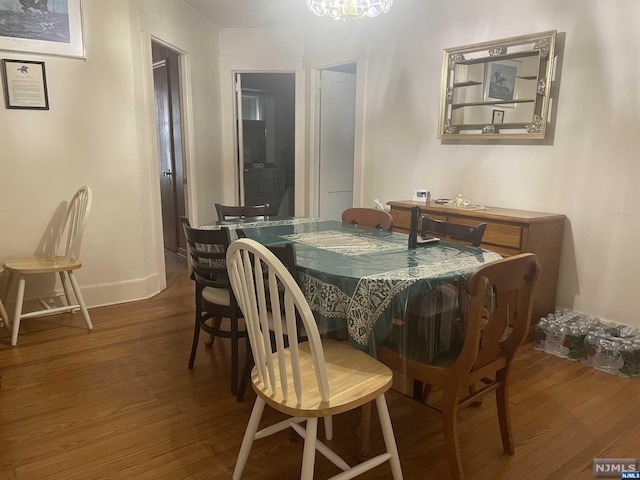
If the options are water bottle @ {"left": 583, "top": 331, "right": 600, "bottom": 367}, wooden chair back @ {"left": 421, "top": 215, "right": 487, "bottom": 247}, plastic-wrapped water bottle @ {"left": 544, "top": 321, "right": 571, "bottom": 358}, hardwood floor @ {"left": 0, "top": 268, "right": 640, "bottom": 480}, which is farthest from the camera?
plastic-wrapped water bottle @ {"left": 544, "top": 321, "right": 571, "bottom": 358}

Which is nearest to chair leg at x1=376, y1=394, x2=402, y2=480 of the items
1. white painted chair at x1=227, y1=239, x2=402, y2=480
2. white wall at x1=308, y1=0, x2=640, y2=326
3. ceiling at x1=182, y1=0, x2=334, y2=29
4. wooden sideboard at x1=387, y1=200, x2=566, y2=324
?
white painted chair at x1=227, y1=239, x2=402, y2=480

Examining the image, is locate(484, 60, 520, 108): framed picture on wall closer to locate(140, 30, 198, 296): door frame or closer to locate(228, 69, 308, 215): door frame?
locate(228, 69, 308, 215): door frame

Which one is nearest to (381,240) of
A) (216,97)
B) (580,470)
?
(580,470)

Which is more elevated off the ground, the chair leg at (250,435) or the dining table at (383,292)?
the dining table at (383,292)

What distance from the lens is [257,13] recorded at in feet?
13.9

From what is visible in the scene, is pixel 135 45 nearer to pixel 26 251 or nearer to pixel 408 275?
pixel 26 251

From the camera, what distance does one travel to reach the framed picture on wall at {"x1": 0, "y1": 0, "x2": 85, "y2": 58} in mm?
2910

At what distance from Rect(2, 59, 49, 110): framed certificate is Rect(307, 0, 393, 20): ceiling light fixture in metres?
1.93

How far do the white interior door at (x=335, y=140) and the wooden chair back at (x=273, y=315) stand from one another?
12.2 feet

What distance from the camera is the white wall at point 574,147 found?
8.76ft

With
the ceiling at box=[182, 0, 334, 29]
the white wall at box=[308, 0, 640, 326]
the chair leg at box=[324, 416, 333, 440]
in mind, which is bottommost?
the chair leg at box=[324, 416, 333, 440]

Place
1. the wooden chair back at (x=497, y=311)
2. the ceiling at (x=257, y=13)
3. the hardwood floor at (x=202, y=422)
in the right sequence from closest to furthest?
the wooden chair back at (x=497, y=311)
the hardwood floor at (x=202, y=422)
the ceiling at (x=257, y=13)

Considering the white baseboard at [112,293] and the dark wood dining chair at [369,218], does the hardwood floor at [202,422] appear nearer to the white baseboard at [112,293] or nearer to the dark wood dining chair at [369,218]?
the white baseboard at [112,293]

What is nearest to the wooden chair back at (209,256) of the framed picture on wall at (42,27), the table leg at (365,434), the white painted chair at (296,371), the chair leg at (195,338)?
the chair leg at (195,338)
